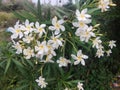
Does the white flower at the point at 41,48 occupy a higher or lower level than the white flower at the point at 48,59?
higher

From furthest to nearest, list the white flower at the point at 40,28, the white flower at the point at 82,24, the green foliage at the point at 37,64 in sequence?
the green foliage at the point at 37,64 → the white flower at the point at 40,28 → the white flower at the point at 82,24

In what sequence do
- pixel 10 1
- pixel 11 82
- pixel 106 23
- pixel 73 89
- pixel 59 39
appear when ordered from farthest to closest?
pixel 10 1 < pixel 106 23 < pixel 11 82 < pixel 73 89 < pixel 59 39

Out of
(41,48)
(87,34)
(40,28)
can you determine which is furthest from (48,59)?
(87,34)

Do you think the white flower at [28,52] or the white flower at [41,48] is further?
the white flower at [28,52]

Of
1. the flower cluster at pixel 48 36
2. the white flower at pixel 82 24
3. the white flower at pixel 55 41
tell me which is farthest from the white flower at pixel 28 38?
the white flower at pixel 82 24

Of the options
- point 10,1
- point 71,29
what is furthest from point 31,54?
point 10,1

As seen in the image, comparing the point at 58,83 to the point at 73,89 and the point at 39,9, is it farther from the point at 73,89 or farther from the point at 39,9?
the point at 39,9

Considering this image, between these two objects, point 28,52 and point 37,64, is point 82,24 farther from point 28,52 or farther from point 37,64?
point 37,64

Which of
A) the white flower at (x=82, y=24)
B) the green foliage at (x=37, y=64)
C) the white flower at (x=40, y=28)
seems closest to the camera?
the white flower at (x=82, y=24)

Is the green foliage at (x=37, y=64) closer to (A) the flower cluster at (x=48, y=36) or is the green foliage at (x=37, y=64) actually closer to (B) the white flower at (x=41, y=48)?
(A) the flower cluster at (x=48, y=36)

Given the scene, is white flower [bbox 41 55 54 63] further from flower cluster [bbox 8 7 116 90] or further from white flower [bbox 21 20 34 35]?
white flower [bbox 21 20 34 35]

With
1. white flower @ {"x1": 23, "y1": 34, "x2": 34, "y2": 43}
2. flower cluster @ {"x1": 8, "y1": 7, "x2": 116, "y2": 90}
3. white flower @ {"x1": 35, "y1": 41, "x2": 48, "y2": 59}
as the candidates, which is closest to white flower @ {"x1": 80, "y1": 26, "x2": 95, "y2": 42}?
flower cluster @ {"x1": 8, "y1": 7, "x2": 116, "y2": 90}
